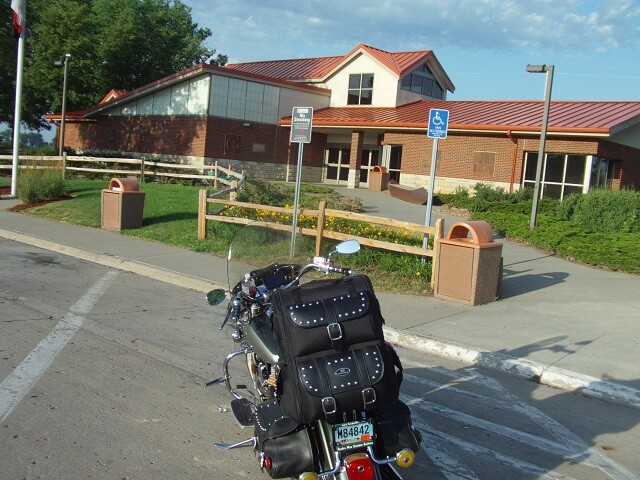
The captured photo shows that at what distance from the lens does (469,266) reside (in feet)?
33.2

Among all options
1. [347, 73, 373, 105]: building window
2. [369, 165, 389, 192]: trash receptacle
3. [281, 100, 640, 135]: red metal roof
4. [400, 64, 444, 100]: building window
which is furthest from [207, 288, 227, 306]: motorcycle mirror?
[347, 73, 373, 105]: building window

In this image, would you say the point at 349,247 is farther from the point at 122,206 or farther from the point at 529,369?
the point at 122,206

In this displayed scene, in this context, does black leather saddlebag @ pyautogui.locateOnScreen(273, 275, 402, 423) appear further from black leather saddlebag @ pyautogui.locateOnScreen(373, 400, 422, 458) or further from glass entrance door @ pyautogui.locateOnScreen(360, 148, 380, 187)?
glass entrance door @ pyautogui.locateOnScreen(360, 148, 380, 187)

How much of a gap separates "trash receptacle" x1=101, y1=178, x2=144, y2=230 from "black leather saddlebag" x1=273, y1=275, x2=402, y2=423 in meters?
12.9

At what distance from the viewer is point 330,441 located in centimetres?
357

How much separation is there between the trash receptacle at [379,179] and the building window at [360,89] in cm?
575

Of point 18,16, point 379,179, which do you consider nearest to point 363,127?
point 379,179

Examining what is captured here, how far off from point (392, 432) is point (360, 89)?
32.7 m

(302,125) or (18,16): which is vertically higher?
(18,16)

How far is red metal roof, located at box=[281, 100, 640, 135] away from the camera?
24.5m

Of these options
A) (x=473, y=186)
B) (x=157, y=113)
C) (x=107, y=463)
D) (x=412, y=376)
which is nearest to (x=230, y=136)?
(x=157, y=113)

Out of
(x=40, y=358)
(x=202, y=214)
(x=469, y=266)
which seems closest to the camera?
(x=40, y=358)

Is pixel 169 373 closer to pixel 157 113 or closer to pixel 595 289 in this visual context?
pixel 595 289

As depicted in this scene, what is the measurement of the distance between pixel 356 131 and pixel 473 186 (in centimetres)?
773
